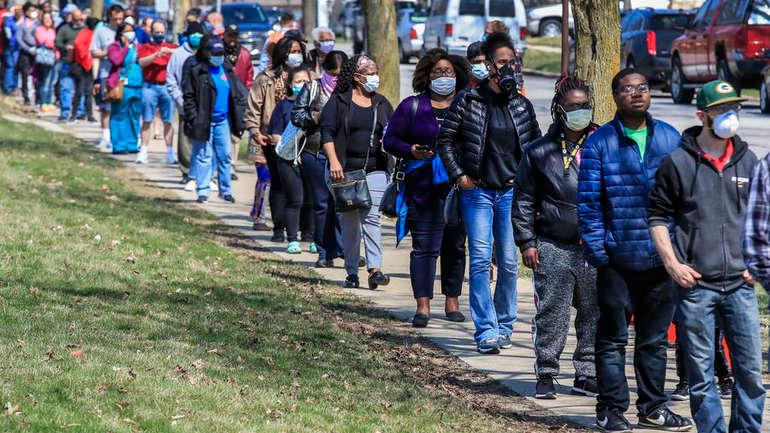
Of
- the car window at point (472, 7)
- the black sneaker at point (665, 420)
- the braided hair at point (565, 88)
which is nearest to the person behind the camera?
the black sneaker at point (665, 420)

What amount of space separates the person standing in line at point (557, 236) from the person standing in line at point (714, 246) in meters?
1.49

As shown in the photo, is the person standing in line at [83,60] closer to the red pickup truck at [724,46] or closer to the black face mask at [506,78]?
the red pickup truck at [724,46]

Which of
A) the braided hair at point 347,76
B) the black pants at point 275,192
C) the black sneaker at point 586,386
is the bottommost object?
the black sneaker at point 586,386

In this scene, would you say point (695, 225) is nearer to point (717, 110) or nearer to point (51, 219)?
point (717, 110)

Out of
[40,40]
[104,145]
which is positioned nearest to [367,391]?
[104,145]

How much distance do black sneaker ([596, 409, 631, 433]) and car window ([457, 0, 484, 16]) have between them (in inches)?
1167

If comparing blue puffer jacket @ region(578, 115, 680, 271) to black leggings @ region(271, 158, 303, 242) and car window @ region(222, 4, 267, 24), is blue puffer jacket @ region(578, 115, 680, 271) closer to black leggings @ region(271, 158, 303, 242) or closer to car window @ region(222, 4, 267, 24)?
black leggings @ region(271, 158, 303, 242)

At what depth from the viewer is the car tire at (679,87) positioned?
27875 mm

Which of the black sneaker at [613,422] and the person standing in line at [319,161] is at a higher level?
the person standing in line at [319,161]

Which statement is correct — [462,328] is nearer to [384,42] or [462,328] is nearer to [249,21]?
[384,42]

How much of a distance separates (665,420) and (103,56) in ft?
55.7

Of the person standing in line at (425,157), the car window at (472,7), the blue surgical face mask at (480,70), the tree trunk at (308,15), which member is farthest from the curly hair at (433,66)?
the car window at (472,7)

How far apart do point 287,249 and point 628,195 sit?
6.98 m

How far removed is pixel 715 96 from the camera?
665cm
